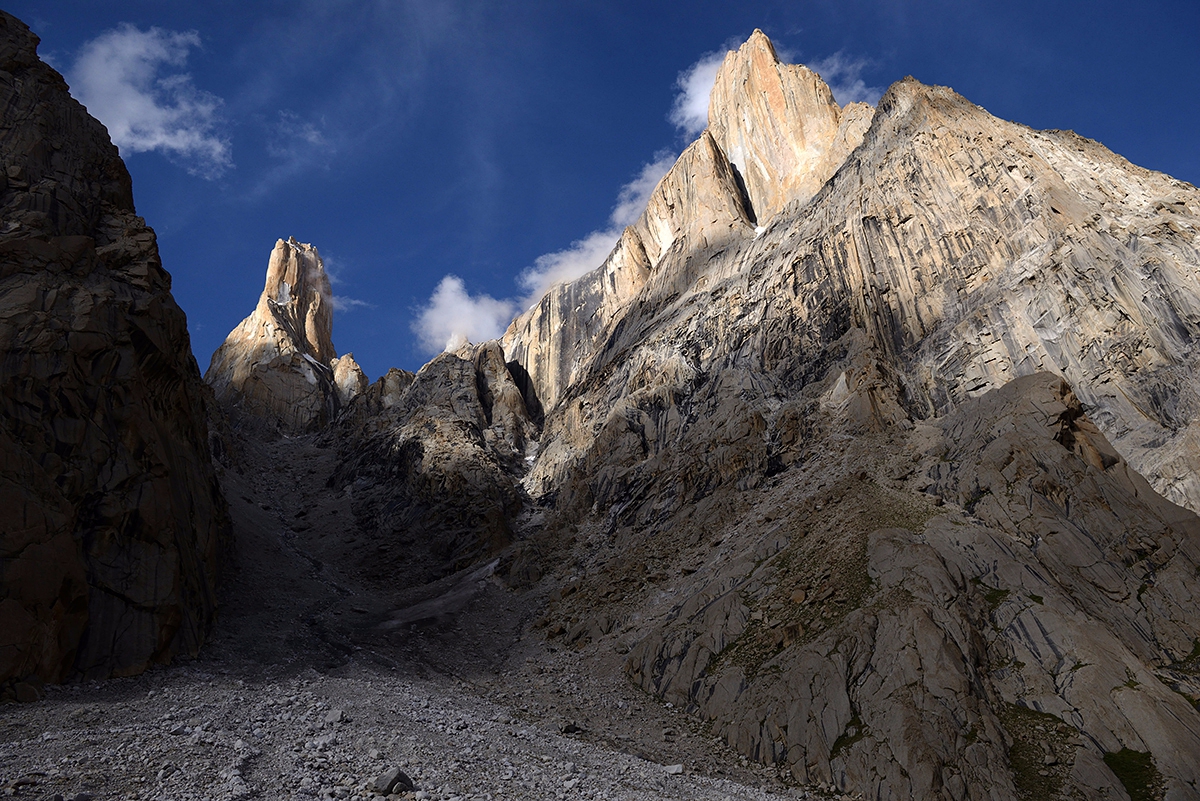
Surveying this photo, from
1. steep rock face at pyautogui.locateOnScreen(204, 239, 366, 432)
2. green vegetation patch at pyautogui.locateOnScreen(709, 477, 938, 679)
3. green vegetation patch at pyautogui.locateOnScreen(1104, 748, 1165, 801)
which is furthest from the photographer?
steep rock face at pyautogui.locateOnScreen(204, 239, 366, 432)

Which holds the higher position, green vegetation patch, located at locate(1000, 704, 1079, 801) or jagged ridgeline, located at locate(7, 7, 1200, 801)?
jagged ridgeline, located at locate(7, 7, 1200, 801)

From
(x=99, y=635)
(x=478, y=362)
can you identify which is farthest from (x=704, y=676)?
(x=478, y=362)

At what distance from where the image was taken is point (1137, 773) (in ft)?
69.7

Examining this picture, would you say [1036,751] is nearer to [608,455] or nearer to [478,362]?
[608,455]

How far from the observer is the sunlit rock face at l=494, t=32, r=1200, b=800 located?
24828 millimetres

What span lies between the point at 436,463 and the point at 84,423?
46885 mm

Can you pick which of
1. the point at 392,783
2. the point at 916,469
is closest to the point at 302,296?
the point at 916,469

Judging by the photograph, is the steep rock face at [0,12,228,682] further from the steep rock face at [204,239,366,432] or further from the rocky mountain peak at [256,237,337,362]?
the rocky mountain peak at [256,237,337,362]

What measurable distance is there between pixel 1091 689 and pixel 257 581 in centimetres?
5128

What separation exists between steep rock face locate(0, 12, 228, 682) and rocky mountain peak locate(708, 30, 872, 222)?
3065 inches

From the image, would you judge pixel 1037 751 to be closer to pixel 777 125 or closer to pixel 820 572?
pixel 820 572

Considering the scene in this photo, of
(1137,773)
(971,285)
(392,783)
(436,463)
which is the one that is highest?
(971,285)

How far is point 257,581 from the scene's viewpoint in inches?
1965

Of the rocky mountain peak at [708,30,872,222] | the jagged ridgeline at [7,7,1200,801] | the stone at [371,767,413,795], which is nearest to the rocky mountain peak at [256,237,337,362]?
the jagged ridgeline at [7,7,1200,801]
